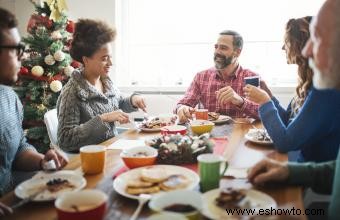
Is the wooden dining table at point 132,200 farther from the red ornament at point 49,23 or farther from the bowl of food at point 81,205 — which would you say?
the red ornament at point 49,23

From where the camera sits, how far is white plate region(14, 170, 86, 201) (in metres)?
1.10

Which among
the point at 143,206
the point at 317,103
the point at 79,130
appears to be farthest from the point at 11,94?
the point at 317,103

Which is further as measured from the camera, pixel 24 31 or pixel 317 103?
pixel 24 31

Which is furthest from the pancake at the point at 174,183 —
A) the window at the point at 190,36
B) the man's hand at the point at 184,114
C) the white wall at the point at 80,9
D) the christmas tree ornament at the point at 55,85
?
the white wall at the point at 80,9

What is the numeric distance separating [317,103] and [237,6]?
2525 millimetres

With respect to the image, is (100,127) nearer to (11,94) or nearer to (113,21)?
(11,94)

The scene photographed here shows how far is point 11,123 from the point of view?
1.71 meters

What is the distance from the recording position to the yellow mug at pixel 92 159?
131cm

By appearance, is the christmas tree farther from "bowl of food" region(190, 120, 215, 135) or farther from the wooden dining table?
"bowl of food" region(190, 120, 215, 135)

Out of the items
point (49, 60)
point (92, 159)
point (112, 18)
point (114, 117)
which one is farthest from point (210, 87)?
point (92, 159)

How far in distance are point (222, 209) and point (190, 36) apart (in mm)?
3120

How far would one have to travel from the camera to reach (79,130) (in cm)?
192

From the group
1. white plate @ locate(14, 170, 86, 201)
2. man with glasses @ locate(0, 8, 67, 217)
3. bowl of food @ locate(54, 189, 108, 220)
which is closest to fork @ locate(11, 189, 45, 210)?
white plate @ locate(14, 170, 86, 201)

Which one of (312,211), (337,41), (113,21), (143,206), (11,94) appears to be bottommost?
(312,211)
